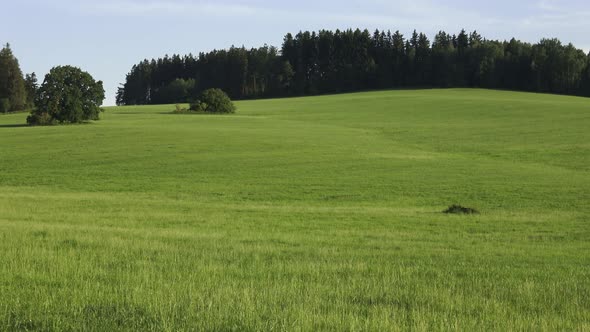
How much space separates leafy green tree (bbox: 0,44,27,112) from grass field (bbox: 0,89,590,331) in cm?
6375

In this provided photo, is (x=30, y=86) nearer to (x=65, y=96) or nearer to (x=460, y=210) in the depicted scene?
(x=65, y=96)

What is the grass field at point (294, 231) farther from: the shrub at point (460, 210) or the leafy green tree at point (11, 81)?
the leafy green tree at point (11, 81)

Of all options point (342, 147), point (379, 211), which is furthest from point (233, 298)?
point (342, 147)

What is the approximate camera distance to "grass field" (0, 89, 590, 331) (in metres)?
6.75

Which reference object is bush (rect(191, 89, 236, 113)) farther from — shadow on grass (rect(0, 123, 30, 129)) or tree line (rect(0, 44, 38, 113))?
tree line (rect(0, 44, 38, 113))

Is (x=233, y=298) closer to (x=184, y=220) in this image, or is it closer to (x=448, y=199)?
(x=184, y=220)

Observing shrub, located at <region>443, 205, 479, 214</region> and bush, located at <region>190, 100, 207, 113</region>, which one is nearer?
shrub, located at <region>443, 205, 479, 214</region>

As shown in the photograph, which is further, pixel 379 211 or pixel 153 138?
pixel 153 138

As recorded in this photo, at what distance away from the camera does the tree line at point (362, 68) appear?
12325 cm

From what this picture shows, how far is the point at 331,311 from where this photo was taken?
263 inches

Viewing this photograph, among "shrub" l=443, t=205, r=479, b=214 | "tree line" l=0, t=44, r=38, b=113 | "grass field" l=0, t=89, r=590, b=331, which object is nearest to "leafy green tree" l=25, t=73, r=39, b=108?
"tree line" l=0, t=44, r=38, b=113

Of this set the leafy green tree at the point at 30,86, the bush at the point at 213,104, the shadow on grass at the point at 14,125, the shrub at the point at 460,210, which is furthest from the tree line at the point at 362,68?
the shrub at the point at 460,210

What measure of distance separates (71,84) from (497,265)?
64.9 metres

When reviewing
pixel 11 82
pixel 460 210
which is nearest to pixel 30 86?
pixel 11 82
